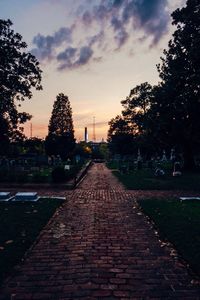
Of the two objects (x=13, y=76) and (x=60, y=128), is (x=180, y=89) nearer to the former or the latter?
(x=13, y=76)

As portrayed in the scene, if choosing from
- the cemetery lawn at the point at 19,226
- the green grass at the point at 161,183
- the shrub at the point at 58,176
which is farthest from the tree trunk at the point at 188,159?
the cemetery lawn at the point at 19,226

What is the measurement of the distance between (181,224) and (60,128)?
2681 inches

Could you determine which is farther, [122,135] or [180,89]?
[122,135]

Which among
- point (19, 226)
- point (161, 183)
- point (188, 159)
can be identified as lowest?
point (19, 226)

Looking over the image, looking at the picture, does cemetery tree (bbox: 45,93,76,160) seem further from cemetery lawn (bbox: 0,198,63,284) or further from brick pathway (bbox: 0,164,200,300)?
brick pathway (bbox: 0,164,200,300)

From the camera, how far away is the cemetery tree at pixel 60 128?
76.2 m

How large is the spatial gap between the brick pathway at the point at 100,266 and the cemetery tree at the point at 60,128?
67.1 meters

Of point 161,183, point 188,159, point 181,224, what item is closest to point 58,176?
point 161,183

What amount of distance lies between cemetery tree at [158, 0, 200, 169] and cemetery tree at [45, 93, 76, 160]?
4327cm

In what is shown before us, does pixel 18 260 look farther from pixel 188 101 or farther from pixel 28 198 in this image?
pixel 188 101

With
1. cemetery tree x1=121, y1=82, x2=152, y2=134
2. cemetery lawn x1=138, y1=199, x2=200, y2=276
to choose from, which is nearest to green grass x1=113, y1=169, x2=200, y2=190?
cemetery lawn x1=138, y1=199, x2=200, y2=276

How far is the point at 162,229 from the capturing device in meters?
8.84

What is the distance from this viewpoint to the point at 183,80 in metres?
32.2

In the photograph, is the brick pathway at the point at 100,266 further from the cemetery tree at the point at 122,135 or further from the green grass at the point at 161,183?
the cemetery tree at the point at 122,135
